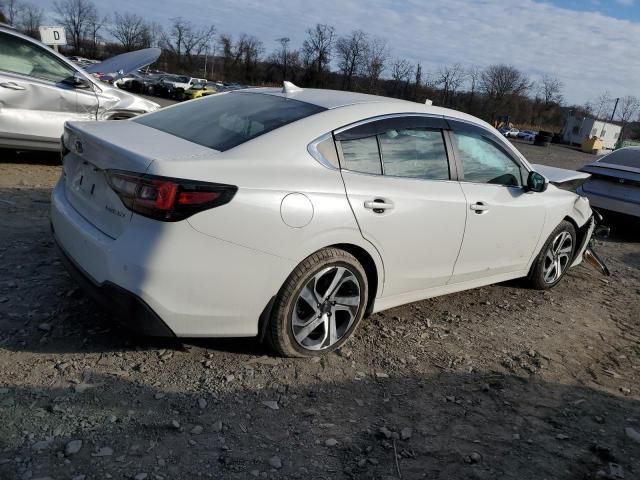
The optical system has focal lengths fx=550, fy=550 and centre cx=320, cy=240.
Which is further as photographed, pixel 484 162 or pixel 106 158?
pixel 484 162

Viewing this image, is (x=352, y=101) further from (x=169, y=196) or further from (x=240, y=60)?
(x=240, y=60)

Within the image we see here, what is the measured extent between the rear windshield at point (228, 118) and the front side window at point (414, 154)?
0.51 metres

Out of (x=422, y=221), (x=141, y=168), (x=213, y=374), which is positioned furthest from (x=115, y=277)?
(x=422, y=221)

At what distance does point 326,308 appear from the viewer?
3.31m

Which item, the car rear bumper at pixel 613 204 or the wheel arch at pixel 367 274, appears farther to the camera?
the car rear bumper at pixel 613 204

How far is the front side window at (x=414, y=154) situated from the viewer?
3.53m

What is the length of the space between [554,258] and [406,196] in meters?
2.38

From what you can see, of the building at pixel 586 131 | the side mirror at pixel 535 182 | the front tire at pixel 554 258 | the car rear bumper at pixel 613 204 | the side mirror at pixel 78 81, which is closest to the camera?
the side mirror at pixel 535 182

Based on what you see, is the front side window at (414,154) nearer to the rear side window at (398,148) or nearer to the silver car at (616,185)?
the rear side window at (398,148)

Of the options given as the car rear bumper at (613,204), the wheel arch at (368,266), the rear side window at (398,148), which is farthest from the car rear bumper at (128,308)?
the car rear bumper at (613,204)

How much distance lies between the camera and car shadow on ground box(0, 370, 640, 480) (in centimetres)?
240

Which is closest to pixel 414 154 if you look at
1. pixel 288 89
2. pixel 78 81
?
pixel 288 89

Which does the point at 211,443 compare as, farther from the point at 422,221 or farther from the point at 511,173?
the point at 511,173

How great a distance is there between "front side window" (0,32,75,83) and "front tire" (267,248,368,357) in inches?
224
